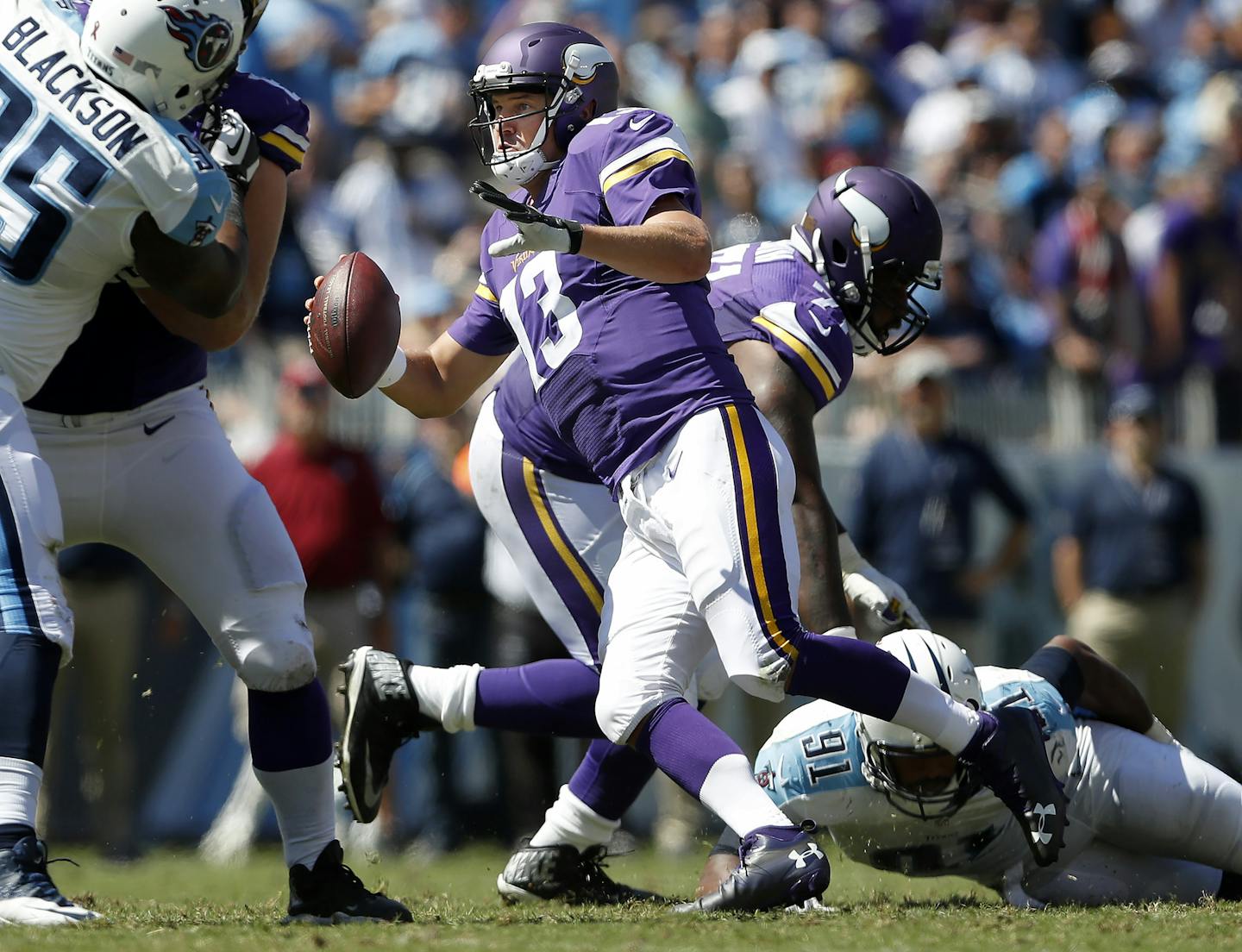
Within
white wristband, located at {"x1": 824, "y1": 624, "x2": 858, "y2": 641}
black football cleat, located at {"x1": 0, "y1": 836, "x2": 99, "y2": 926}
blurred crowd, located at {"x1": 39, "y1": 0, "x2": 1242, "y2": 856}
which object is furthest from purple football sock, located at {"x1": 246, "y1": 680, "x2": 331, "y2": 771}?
blurred crowd, located at {"x1": 39, "y1": 0, "x2": 1242, "y2": 856}

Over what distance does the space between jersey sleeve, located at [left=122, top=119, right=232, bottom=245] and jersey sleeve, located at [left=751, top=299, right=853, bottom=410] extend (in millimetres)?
1504

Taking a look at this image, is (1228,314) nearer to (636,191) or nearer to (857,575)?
(857,575)

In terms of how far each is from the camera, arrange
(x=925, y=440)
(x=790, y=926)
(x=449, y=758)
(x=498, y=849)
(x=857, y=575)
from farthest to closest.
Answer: (x=925, y=440)
(x=449, y=758)
(x=498, y=849)
(x=857, y=575)
(x=790, y=926)

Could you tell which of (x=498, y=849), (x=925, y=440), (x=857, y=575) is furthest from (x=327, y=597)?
(x=857, y=575)

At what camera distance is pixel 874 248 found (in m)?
4.94

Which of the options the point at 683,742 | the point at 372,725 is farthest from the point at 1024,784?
the point at 372,725

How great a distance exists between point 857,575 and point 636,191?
144cm

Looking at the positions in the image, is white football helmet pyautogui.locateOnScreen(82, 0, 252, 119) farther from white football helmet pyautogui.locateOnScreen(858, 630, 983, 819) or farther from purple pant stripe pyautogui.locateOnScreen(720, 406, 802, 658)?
white football helmet pyautogui.locateOnScreen(858, 630, 983, 819)

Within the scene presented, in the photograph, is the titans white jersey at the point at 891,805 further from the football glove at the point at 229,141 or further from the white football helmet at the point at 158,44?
the white football helmet at the point at 158,44

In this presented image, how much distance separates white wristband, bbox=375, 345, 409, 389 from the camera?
→ 4805 millimetres

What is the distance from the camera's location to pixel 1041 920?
413 centimetres

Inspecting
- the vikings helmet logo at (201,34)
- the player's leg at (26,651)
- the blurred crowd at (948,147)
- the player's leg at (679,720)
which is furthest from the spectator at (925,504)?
the player's leg at (26,651)

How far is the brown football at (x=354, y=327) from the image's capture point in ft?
14.7

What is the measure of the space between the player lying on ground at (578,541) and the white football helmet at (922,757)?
0.48 m
